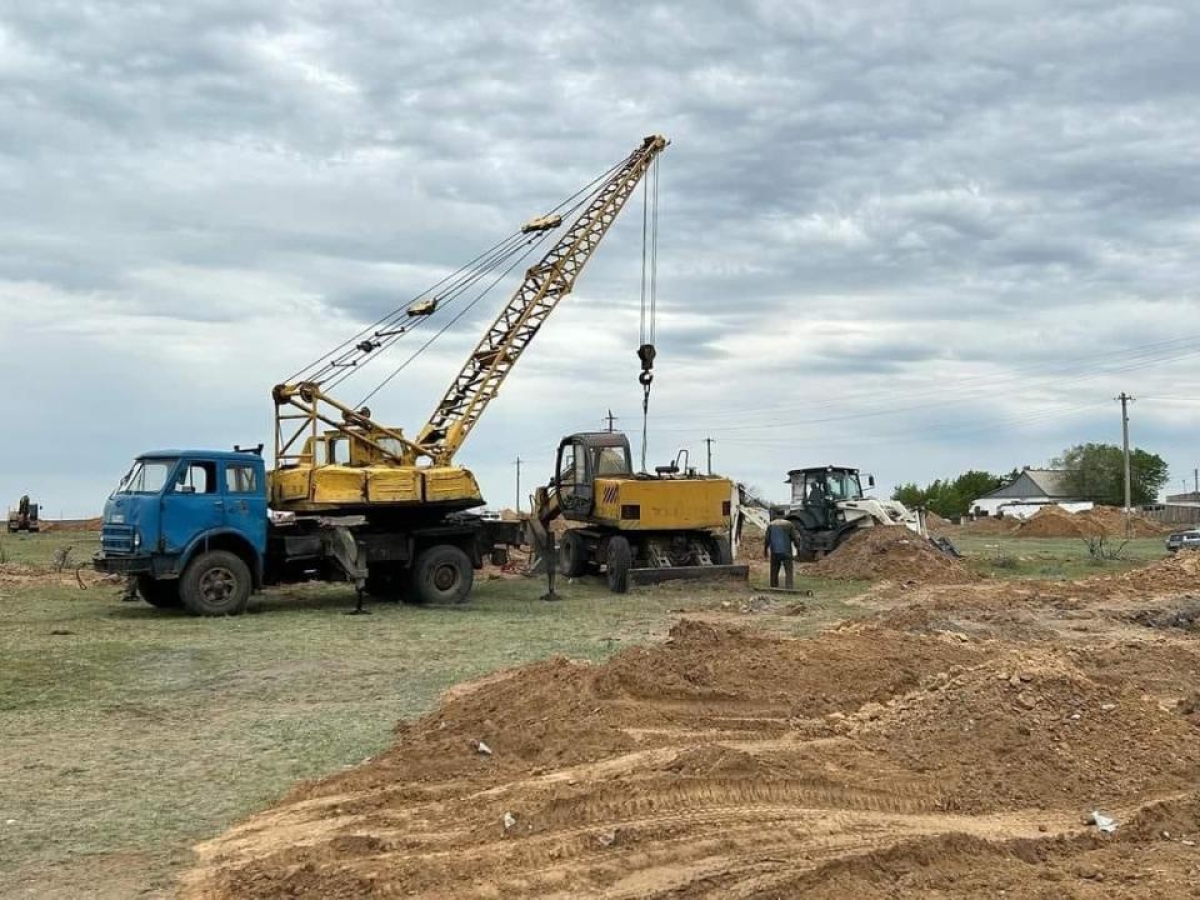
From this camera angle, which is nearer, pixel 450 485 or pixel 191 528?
pixel 191 528

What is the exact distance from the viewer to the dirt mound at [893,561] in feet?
77.8

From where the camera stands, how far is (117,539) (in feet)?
54.5

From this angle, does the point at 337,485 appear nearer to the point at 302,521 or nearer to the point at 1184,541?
the point at 302,521

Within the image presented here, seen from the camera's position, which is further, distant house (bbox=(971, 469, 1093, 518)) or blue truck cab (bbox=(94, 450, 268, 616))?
distant house (bbox=(971, 469, 1093, 518))

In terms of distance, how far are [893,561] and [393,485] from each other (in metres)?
10.9

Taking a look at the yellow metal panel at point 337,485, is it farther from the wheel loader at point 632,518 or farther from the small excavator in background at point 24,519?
the small excavator in background at point 24,519

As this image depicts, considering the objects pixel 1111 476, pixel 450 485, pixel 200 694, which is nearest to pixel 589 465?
pixel 450 485

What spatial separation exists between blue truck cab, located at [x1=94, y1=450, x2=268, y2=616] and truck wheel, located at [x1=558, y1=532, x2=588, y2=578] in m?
7.02

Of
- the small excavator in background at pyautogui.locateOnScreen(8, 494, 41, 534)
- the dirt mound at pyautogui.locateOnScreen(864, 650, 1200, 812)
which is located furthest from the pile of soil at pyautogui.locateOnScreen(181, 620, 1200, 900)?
the small excavator in background at pyautogui.locateOnScreen(8, 494, 41, 534)

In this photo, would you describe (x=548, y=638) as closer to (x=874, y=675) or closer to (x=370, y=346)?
(x=874, y=675)

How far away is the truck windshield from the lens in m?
16.8

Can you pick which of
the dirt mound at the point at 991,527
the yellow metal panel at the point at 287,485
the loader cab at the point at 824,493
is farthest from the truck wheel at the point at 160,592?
the dirt mound at the point at 991,527

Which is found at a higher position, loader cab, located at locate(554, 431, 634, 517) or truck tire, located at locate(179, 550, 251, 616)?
loader cab, located at locate(554, 431, 634, 517)

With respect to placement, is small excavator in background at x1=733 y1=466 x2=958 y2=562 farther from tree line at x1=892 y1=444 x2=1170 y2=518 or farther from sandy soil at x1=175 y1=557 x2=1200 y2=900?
tree line at x1=892 y1=444 x2=1170 y2=518
